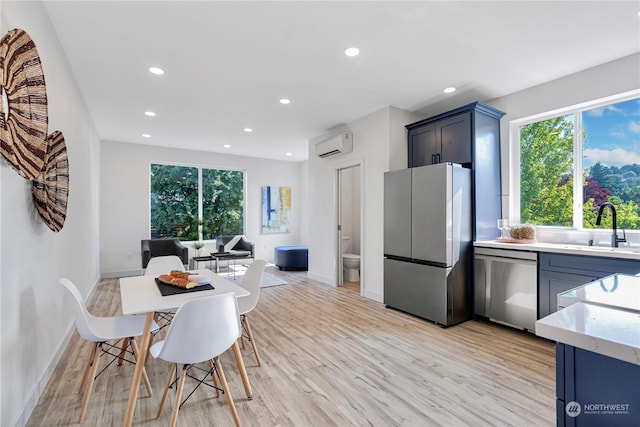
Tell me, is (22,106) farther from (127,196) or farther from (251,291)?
(127,196)

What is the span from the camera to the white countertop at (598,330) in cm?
79

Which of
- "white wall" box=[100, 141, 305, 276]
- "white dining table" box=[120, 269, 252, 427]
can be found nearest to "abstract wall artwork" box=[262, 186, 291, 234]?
"white wall" box=[100, 141, 305, 276]

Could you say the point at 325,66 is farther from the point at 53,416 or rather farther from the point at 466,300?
the point at 53,416

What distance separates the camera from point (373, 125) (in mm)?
4527

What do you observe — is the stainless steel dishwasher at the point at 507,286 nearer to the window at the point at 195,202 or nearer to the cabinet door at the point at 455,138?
the cabinet door at the point at 455,138

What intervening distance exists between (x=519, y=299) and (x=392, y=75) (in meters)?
2.74

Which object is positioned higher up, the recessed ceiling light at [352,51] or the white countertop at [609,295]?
the recessed ceiling light at [352,51]

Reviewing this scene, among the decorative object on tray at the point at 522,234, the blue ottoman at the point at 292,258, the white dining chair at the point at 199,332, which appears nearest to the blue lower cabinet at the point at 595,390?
the white dining chair at the point at 199,332

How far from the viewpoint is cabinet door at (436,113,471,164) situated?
3.66 m

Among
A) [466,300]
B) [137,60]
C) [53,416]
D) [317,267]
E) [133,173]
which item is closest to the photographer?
[53,416]

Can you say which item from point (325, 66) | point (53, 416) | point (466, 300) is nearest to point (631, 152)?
point (466, 300)

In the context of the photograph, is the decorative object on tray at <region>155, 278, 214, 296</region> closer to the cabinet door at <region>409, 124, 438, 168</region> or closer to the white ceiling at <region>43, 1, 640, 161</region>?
the white ceiling at <region>43, 1, 640, 161</region>

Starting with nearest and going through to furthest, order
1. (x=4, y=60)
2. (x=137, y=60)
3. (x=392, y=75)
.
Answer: (x=4, y=60), (x=137, y=60), (x=392, y=75)

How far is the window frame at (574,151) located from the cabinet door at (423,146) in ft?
3.02
